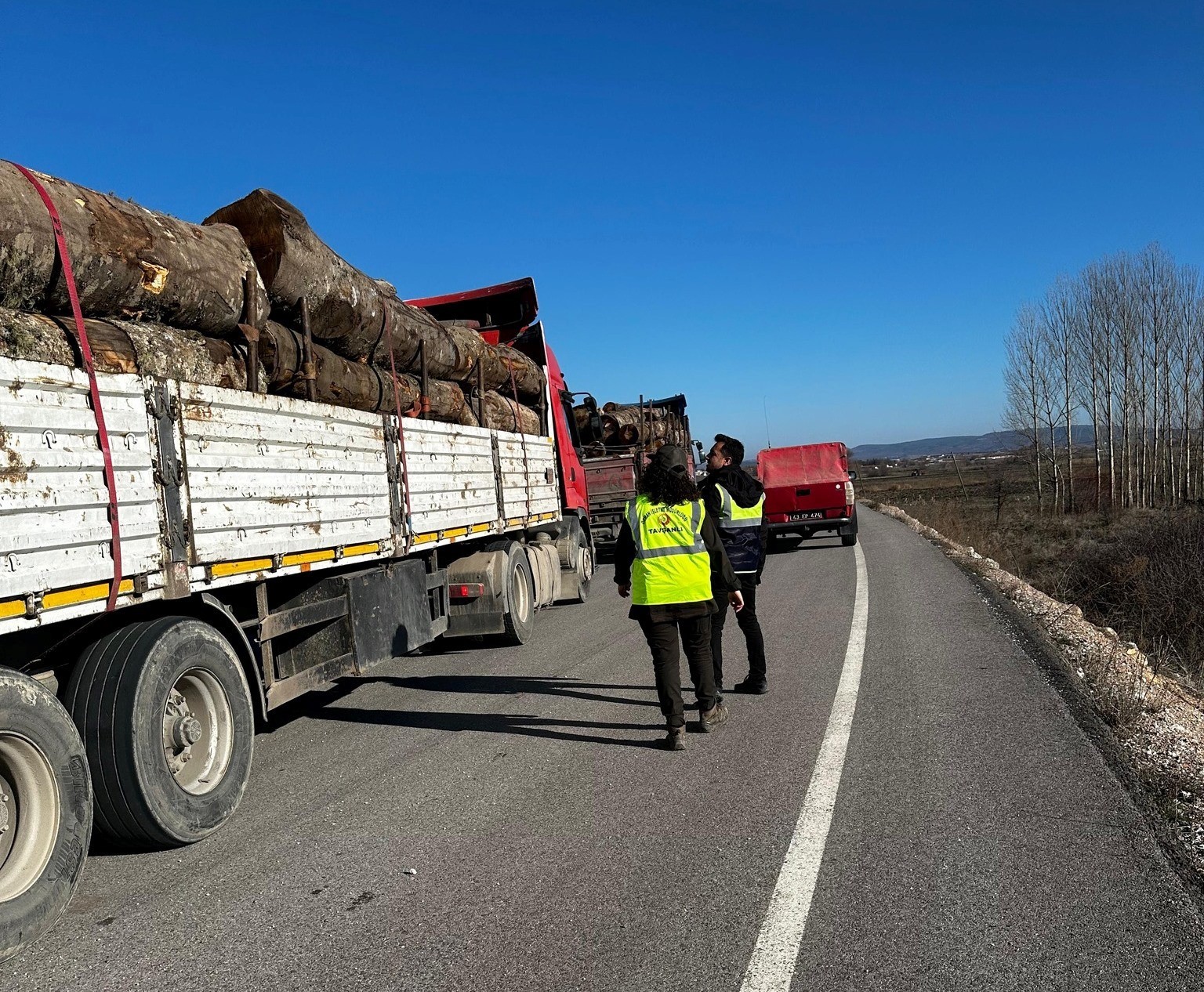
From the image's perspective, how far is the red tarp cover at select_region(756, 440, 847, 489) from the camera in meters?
20.3

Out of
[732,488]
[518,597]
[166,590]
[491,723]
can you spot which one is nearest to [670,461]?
[732,488]

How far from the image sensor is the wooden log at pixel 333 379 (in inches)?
247

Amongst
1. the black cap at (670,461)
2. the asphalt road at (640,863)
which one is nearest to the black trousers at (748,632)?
the asphalt road at (640,863)

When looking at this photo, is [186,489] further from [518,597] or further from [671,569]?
[518,597]

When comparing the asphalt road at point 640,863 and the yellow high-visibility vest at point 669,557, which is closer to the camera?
the asphalt road at point 640,863


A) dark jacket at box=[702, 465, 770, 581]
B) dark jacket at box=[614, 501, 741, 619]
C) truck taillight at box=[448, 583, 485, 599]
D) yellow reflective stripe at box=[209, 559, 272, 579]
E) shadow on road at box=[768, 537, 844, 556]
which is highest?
dark jacket at box=[702, 465, 770, 581]

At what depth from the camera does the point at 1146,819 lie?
417cm

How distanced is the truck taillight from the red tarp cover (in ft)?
39.6

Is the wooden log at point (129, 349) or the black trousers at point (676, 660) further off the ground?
the wooden log at point (129, 349)

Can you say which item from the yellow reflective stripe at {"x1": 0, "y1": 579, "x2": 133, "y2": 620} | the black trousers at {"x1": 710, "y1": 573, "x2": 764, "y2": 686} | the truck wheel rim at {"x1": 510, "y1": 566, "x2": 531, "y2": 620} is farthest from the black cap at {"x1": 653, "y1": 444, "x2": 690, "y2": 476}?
the truck wheel rim at {"x1": 510, "y1": 566, "x2": 531, "y2": 620}

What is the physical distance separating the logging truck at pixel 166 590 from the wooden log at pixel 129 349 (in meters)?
0.19

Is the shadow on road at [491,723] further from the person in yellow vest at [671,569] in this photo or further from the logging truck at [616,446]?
the logging truck at [616,446]

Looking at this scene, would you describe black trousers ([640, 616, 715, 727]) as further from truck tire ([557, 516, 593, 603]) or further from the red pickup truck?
the red pickup truck

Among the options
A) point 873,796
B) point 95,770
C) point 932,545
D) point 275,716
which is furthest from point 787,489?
point 95,770
